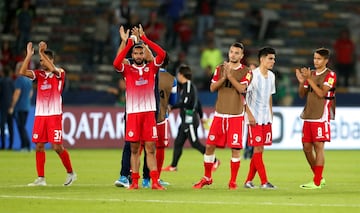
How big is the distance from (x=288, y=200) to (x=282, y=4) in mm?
29531

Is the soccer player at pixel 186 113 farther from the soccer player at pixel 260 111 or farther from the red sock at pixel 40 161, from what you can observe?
the red sock at pixel 40 161

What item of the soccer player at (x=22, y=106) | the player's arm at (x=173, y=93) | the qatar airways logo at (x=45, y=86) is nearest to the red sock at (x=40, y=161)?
the qatar airways logo at (x=45, y=86)

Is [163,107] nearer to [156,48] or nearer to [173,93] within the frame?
[173,93]

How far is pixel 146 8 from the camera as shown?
43156mm

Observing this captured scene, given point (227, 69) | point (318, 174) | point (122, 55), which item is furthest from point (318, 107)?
point (122, 55)

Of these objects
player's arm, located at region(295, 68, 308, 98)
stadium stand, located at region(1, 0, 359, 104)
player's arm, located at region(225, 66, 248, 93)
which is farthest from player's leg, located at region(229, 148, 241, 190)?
stadium stand, located at region(1, 0, 359, 104)

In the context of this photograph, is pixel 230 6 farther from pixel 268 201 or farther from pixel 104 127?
pixel 268 201

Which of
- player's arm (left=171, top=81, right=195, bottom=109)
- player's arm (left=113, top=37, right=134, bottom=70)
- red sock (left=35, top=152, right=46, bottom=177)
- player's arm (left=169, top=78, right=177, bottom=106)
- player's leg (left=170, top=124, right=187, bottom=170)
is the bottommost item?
player's leg (left=170, top=124, right=187, bottom=170)

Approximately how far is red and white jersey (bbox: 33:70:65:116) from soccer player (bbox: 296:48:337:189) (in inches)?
157

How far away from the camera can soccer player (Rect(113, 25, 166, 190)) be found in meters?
18.3

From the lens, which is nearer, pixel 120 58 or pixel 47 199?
pixel 47 199

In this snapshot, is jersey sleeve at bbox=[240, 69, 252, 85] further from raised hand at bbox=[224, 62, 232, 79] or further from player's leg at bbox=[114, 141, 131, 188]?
player's leg at bbox=[114, 141, 131, 188]

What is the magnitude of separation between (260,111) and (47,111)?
3502 mm

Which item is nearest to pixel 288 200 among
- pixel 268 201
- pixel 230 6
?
pixel 268 201
